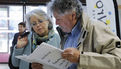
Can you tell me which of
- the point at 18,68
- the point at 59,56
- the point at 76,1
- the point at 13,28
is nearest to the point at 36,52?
the point at 59,56

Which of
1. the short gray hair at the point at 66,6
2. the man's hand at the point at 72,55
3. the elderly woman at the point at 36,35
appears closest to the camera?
the man's hand at the point at 72,55

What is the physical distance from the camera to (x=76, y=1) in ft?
3.79

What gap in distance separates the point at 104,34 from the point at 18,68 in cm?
106

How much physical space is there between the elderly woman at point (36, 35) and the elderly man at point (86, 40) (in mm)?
447

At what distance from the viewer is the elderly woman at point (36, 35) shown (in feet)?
5.37

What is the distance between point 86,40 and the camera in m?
1.08

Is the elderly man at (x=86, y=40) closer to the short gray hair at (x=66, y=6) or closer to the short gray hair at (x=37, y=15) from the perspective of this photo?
the short gray hair at (x=66, y=6)

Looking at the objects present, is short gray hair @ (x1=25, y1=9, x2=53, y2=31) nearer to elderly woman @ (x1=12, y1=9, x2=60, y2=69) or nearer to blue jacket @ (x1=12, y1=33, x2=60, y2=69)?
elderly woman @ (x1=12, y1=9, x2=60, y2=69)

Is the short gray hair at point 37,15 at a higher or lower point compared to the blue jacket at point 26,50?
higher

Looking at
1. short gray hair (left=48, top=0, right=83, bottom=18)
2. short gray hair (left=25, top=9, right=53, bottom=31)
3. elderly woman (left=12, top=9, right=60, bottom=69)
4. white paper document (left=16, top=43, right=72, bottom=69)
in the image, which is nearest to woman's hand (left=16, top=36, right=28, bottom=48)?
elderly woman (left=12, top=9, right=60, bottom=69)

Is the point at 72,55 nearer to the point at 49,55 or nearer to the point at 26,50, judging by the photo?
the point at 49,55

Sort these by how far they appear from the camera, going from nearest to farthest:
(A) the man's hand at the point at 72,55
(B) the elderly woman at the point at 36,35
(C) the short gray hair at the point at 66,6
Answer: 1. (A) the man's hand at the point at 72,55
2. (C) the short gray hair at the point at 66,6
3. (B) the elderly woman at the point at 36,35

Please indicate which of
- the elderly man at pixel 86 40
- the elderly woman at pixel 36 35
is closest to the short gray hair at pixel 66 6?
the elderly man at pixel 86 40

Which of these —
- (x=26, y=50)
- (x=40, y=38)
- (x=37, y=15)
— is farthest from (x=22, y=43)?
(x=37, y=15)
